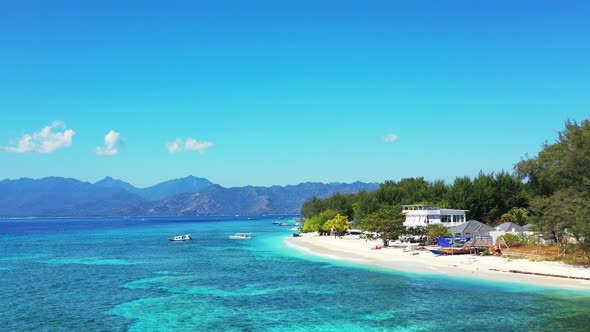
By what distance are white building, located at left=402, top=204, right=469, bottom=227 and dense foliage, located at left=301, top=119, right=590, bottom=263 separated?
4.79 m

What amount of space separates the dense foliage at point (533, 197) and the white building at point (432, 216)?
188 inches

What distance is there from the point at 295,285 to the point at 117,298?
13399 mm

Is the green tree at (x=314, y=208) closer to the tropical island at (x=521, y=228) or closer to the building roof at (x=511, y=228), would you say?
the tropical island at (x=521, y=228)

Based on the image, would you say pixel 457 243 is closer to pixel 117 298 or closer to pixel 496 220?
pixel 496 220

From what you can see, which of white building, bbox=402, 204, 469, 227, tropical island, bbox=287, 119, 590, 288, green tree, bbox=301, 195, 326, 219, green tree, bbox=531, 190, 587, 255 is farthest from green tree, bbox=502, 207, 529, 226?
green tree, bbox=301, 195, 326, 219

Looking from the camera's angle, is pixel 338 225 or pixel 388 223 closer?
pixel 388 223

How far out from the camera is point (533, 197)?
6047 centimetres

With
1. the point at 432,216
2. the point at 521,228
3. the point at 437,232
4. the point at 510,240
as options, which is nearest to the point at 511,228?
the point at 521,228

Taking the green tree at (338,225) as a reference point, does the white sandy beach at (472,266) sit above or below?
below

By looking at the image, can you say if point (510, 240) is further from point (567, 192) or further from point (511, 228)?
point (567, 192)

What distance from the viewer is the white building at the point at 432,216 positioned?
70.1 m

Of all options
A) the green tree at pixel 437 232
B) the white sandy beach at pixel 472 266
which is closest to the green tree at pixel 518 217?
the green tree at pixel 437 232

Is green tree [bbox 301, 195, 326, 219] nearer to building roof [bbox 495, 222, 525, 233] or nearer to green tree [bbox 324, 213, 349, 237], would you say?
green tree [bbox 324, 213, 349, 237]

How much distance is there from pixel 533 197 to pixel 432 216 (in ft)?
48.4
